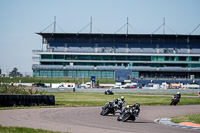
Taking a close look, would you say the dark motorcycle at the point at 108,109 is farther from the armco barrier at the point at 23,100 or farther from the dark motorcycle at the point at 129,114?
the armco barrier at the point at 23,100

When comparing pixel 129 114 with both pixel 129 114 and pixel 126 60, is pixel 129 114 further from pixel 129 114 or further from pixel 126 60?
pixel 126 60

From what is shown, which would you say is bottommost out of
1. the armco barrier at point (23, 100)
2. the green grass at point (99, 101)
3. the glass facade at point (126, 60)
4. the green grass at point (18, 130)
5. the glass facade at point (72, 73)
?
the green grass at point (18, 130)

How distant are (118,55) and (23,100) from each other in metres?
94.2

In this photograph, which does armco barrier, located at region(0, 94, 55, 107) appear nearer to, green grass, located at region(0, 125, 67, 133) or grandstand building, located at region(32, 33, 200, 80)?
green grass, located at region(0, 125, 67, 133)

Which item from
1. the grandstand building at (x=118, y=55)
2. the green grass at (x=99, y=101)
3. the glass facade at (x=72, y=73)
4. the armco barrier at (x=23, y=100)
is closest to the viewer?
the armco barrier at (x=23, y=100)

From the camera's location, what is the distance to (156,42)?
432 feet

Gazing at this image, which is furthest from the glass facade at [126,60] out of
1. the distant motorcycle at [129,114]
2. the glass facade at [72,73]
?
the distant motorcycle at [129,114]

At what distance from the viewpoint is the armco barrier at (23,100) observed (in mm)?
33438

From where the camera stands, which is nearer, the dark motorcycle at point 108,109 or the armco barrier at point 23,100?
the dark motorcycle at point 108,109

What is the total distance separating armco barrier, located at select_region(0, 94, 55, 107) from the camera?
110 ft

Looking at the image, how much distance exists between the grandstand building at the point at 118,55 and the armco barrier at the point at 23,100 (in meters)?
83.8

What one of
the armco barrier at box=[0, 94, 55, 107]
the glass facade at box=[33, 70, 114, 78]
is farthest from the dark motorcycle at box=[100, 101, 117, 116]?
the glass facade at box=[33, 70, 114, 78]

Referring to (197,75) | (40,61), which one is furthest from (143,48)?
(40,61)

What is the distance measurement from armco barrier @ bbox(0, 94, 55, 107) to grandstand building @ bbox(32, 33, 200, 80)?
3299 inches
